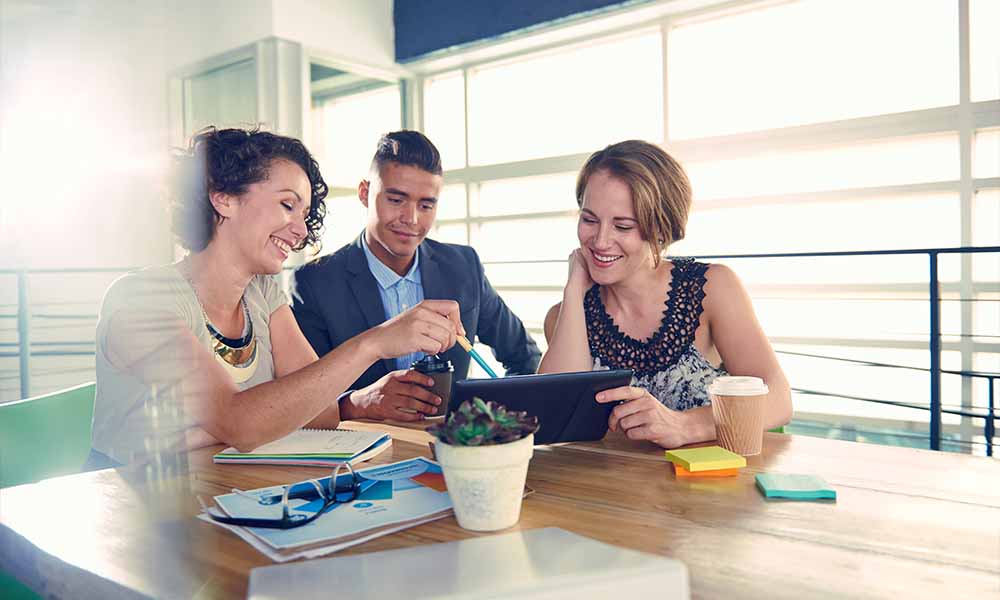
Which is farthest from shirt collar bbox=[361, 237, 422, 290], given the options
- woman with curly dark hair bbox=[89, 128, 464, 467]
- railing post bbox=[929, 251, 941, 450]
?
railing post bbox=[929, 251, 941, 450]

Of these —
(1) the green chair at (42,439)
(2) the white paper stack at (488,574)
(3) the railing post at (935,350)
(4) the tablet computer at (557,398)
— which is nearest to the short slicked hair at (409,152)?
(1) the green chair at (42,439)

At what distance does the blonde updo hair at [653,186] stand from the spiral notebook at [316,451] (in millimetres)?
809

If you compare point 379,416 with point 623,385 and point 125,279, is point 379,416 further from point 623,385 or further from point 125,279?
point 125,279

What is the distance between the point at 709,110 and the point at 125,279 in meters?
3.96

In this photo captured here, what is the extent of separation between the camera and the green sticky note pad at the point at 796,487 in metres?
0.85

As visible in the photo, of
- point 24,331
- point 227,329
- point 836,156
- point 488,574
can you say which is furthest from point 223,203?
point 836,156

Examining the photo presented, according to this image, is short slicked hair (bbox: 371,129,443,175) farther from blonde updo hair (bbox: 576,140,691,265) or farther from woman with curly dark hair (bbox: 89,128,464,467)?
blonde updo hair (bbox: 576,140,691,265)

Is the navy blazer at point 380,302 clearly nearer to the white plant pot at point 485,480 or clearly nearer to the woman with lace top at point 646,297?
the woman with lace top at point 646,297

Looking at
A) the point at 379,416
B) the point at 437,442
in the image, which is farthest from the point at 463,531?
the point at 379,416

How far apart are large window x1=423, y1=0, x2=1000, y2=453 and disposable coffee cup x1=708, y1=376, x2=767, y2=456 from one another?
2334 mm

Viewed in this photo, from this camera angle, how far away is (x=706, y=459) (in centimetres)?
96

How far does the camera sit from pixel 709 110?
4.14 m

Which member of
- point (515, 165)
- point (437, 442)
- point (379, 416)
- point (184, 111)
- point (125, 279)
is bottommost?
point (379, 416)

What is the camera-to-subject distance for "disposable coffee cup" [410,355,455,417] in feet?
4.52
